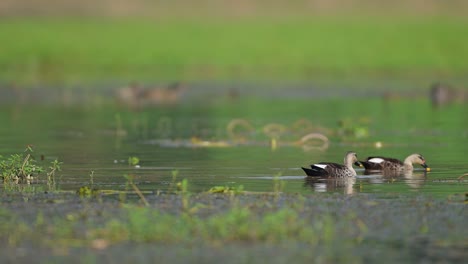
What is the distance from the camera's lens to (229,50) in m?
77.6

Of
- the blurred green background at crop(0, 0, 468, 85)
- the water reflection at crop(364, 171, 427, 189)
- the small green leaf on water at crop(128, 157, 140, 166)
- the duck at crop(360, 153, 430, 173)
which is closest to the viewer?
the water reflection at crop(364, 171, 427, 189)

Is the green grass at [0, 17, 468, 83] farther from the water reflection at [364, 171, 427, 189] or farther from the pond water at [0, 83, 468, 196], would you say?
the water reflection at [364, 171, 427, 189]

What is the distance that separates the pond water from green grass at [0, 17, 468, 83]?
21156 millimetres

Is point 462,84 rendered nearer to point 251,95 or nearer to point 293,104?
point 251,95

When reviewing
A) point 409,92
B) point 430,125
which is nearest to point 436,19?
point 409,92

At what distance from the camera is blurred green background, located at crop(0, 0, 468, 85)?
233ft

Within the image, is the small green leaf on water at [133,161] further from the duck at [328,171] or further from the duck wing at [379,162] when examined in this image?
the duck wing at [379,162]

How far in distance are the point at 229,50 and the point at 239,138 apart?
48.8 meters

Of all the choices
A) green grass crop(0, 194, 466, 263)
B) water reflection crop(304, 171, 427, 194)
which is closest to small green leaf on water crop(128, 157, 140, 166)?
water reflection crop(304, 171, 427, 194)

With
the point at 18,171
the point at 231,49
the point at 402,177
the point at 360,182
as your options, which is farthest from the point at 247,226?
the point at 231,49

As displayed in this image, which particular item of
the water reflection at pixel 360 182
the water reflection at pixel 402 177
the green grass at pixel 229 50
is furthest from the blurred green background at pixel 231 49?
the water reflection at pixel 360 182

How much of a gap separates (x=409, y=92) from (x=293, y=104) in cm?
978

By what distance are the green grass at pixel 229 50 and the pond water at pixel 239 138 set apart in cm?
2116

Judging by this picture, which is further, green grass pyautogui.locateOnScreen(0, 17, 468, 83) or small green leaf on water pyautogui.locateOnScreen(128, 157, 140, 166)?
green grass pyautogui.locateOnScreen(0, 17, 468, 83)
